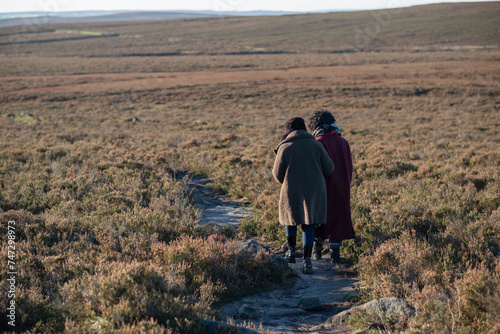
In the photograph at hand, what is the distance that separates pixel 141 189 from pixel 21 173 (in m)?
2.97

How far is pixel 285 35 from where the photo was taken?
4254 inches

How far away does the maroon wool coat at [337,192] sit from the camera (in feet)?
17.0

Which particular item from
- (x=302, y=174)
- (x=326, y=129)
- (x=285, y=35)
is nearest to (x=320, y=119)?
(x=326, y=129)

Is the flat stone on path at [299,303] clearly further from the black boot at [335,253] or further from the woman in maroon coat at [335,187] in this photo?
the woman in maroon coat at [335,187]

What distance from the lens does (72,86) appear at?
41.9 metres

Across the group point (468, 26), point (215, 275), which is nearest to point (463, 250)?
point (215, 275)

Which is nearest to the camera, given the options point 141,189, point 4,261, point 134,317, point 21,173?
point 134,317

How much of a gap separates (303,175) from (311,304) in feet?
4.83

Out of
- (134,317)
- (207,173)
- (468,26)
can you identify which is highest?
(468,26)

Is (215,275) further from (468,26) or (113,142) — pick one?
(468,26)

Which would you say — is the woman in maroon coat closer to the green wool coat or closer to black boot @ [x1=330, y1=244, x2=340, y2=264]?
black boot @ [x1=330, y1=244, x2=340, y2=264]

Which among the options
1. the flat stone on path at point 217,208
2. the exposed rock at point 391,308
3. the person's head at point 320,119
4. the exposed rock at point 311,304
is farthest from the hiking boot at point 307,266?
the flat stone on path at point 217,208

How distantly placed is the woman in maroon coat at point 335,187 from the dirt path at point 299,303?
0.43 metres

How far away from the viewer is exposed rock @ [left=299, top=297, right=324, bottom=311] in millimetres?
4109
